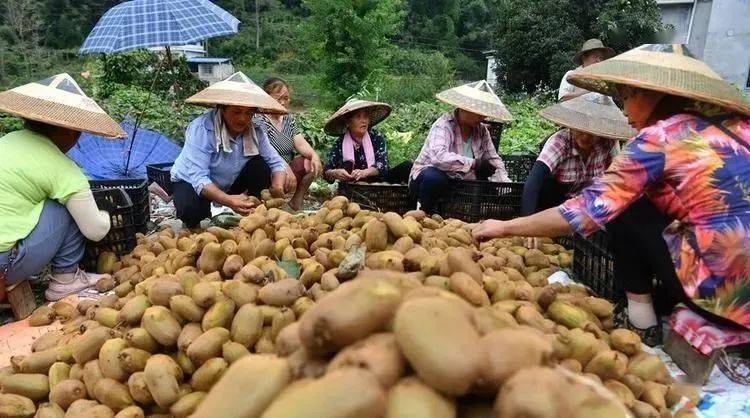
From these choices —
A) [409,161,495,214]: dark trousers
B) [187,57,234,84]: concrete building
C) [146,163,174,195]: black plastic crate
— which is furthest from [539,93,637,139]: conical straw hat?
[187,57,234,84]: concrete building

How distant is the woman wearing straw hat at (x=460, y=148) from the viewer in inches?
177

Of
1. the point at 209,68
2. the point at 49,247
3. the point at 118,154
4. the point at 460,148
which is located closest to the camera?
the point at 49,247

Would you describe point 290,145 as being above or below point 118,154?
above

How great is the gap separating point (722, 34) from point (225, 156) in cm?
2046

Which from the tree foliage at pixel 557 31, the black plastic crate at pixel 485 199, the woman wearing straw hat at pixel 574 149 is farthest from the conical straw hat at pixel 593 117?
the tree foliage at pixel 557 31

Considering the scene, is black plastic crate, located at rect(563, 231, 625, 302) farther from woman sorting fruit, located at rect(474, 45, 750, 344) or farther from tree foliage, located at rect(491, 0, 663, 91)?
tree foliage, located at rect(491, 0, 663, 91)

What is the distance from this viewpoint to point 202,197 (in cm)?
436

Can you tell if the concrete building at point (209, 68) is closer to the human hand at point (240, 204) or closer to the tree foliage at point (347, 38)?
the tree foliage at point (347, 38)

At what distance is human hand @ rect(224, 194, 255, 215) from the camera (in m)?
4.11

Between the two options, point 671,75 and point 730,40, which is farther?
point 730,40

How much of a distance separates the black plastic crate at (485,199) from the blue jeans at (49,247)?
2783 millimetres

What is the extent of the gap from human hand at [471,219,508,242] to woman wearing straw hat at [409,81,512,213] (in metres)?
1.74

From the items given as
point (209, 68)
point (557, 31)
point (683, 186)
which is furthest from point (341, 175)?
point (209, 68)

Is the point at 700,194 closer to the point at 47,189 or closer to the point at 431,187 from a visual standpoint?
the point at 431,187
